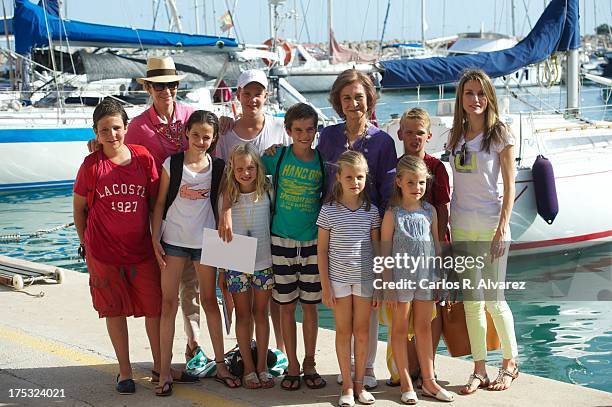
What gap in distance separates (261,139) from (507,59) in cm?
963

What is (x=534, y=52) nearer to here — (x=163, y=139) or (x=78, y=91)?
(x=163, y=139)

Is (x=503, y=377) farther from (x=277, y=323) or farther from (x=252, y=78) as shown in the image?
(x=252, y=78)

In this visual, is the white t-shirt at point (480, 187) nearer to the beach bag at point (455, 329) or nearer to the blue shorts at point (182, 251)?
the beach bag at point (455, 329)

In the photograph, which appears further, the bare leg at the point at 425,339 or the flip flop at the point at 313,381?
the flip flop at the point at 313,381

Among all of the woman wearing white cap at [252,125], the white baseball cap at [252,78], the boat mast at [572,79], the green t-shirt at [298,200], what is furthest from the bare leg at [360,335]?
the boat mast at [572,79]

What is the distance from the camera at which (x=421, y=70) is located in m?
13.5

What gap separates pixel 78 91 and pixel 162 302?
62.4 feet

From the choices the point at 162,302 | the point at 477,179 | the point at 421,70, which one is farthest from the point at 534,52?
the point at 162,302

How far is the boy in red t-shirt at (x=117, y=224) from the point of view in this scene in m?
4.72

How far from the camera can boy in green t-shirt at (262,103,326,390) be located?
4742 millimetres

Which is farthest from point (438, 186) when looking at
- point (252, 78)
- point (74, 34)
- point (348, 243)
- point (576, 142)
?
point (74, 34)

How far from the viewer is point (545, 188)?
10320mm

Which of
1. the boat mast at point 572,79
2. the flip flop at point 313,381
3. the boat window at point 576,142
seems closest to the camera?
the flip flop at point 313,381

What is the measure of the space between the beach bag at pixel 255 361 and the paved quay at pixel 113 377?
0.16 meters
